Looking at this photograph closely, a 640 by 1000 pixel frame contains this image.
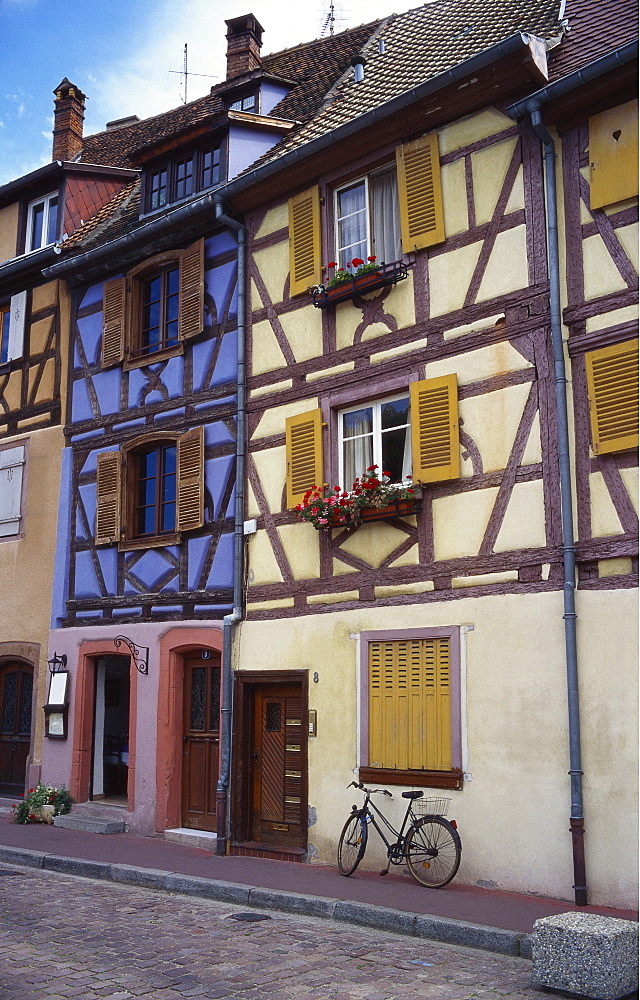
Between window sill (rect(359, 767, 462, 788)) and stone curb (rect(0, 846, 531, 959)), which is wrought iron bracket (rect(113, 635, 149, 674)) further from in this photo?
window sill (rect(359, 767, 462, 788))

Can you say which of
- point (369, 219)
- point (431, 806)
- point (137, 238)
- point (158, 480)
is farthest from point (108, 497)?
point (431, 806)

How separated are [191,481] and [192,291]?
259cm

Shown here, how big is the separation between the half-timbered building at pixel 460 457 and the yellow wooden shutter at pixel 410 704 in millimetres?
26

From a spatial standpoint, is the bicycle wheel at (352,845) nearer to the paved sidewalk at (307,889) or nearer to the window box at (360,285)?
the paved sidewalk at (307,889)

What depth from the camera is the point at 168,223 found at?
13.8 m

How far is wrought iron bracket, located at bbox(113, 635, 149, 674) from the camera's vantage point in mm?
13430

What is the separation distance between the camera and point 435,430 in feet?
34.0

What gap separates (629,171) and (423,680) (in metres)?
5.22

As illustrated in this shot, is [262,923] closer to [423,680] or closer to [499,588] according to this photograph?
[423,680]

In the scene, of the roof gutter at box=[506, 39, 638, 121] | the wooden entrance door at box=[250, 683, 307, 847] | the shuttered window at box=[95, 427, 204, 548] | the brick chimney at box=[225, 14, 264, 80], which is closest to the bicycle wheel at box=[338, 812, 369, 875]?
the wooden entrance door at box=[250, 683, 307, 847]

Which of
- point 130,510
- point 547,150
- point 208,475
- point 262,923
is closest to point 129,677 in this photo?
point 130,510

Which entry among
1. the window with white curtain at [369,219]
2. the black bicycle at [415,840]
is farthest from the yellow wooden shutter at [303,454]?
the black bicycle at [415,840]

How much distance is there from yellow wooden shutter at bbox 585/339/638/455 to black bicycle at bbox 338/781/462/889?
3732 millimetres

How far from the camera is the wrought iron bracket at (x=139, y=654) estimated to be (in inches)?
529
